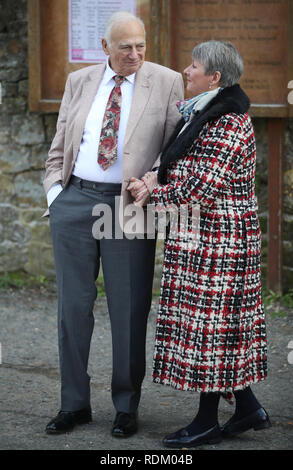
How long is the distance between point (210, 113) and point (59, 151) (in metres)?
0.91

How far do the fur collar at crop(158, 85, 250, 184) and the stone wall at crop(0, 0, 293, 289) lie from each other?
2.55 m

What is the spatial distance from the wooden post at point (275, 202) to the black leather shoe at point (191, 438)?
258 centimetres

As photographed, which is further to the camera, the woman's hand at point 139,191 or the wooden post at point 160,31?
the wooden post at point 160,31

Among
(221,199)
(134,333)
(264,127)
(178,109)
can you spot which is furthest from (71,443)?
(264,127)

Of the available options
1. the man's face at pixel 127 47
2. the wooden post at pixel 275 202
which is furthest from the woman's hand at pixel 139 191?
the wooden post at pixel 275 202

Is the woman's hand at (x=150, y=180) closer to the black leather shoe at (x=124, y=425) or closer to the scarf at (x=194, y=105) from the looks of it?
the scarf at (x=194, y=105)

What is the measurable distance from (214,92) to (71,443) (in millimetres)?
1772

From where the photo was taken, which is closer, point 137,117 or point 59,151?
point 137,117

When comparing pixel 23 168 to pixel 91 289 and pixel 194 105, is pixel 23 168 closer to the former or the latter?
pixel 91 289

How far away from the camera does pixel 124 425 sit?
3.73 meters

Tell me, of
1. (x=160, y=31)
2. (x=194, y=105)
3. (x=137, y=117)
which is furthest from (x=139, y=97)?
(x=160, y=31)

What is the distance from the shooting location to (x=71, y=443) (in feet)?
11.9

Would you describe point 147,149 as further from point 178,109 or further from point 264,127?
point 264,127

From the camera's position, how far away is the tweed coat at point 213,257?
3377 mm
